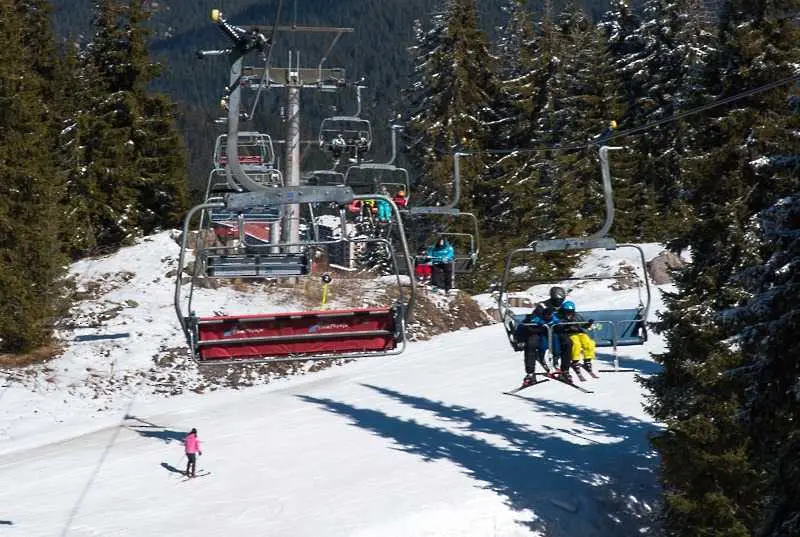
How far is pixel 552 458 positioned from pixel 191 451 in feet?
28.0

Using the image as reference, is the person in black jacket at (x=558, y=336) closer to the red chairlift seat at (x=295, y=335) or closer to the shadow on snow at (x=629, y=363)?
the red chairlift seat at (x=295, y=335)

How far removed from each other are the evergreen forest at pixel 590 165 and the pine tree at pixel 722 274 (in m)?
0.04

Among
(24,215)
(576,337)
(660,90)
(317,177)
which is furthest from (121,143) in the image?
(576,337)

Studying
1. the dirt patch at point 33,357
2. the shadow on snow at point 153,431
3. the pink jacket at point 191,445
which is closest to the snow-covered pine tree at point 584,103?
the dirt patch at point 33,357

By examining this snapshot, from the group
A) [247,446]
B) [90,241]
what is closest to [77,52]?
[90,241]

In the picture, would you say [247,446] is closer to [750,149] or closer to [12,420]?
[12,420]

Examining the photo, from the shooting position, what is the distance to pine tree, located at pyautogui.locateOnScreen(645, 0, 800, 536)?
20.5 meters

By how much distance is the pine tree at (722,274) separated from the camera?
67.3 feet

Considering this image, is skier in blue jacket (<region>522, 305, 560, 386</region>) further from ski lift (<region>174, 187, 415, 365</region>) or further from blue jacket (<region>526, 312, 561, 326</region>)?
ski lift (<region>174, 187, 415, 365</region>)

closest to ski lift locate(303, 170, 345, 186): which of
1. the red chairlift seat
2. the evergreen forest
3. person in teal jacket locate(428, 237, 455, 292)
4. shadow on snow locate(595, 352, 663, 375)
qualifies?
the red chairlift seat

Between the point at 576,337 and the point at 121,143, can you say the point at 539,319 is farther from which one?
the point at 121,143

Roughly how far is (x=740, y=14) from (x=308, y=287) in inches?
637

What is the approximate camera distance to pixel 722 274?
20.8 m

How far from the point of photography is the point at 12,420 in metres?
26.8
